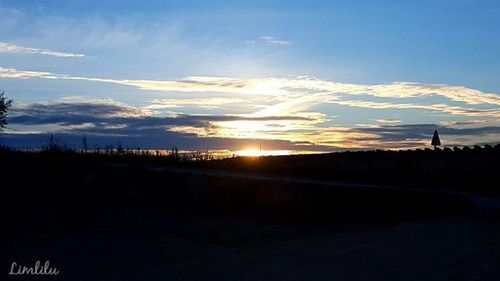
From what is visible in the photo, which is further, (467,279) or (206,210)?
(206,210)

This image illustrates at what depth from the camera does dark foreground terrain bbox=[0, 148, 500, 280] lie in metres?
17.0

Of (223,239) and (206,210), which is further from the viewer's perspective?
(206,210)

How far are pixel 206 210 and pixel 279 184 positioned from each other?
7.18m

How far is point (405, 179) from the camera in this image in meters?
49.6

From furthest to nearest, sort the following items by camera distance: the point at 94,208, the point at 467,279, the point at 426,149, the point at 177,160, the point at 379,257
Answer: the point at 426,149, the point at 177,160, the point at 94,208, the point at 379,257, the point at 467,279

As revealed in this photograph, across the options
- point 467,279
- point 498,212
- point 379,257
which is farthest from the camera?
point 498,212

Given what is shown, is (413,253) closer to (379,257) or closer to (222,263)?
(379,257)

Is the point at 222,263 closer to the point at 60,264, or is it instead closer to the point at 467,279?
the point at 60,264

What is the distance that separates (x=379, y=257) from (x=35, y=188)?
14.8m

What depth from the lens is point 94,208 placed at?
27.2m

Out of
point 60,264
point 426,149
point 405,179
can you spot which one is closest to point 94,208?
point 60,264

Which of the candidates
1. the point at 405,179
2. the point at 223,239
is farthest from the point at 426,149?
the point at 223,239

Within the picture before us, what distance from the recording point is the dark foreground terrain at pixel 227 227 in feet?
55.8

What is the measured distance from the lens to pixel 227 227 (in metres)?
25.1
